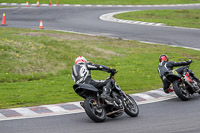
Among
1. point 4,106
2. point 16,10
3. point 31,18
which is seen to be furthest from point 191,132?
point 16,10

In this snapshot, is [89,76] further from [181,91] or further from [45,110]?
[181,91]

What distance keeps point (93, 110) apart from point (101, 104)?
0.30 meters

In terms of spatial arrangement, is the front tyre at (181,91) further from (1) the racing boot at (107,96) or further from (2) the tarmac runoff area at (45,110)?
(1) the racing boot at (107,96)

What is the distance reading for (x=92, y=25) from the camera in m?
31.4

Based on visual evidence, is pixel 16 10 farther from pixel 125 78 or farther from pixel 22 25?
pixel 125 78

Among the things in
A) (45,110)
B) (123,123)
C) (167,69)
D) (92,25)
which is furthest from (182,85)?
(92,25)

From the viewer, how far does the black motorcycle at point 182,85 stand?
38.5ft

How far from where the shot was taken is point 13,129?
8.77m

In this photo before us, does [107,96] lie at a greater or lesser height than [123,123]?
greater

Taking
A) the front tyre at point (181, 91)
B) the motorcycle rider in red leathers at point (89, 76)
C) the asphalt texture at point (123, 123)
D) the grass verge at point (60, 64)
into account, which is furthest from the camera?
the grass verge at point (60, 64)

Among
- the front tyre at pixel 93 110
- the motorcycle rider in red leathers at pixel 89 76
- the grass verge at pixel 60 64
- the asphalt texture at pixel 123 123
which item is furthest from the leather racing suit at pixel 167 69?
the front tyre at pixel 93 110

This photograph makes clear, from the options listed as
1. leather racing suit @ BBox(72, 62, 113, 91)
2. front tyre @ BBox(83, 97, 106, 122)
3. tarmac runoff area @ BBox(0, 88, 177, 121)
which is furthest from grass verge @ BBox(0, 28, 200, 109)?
front tyre @ BBox(83, 97, 106, 122)

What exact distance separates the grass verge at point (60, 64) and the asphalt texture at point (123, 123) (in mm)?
1910

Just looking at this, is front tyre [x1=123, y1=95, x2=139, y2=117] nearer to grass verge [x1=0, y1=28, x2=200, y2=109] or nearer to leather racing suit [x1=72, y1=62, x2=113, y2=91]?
leather racing suit [x1=72, y1=62, x2=113, y2=91]
